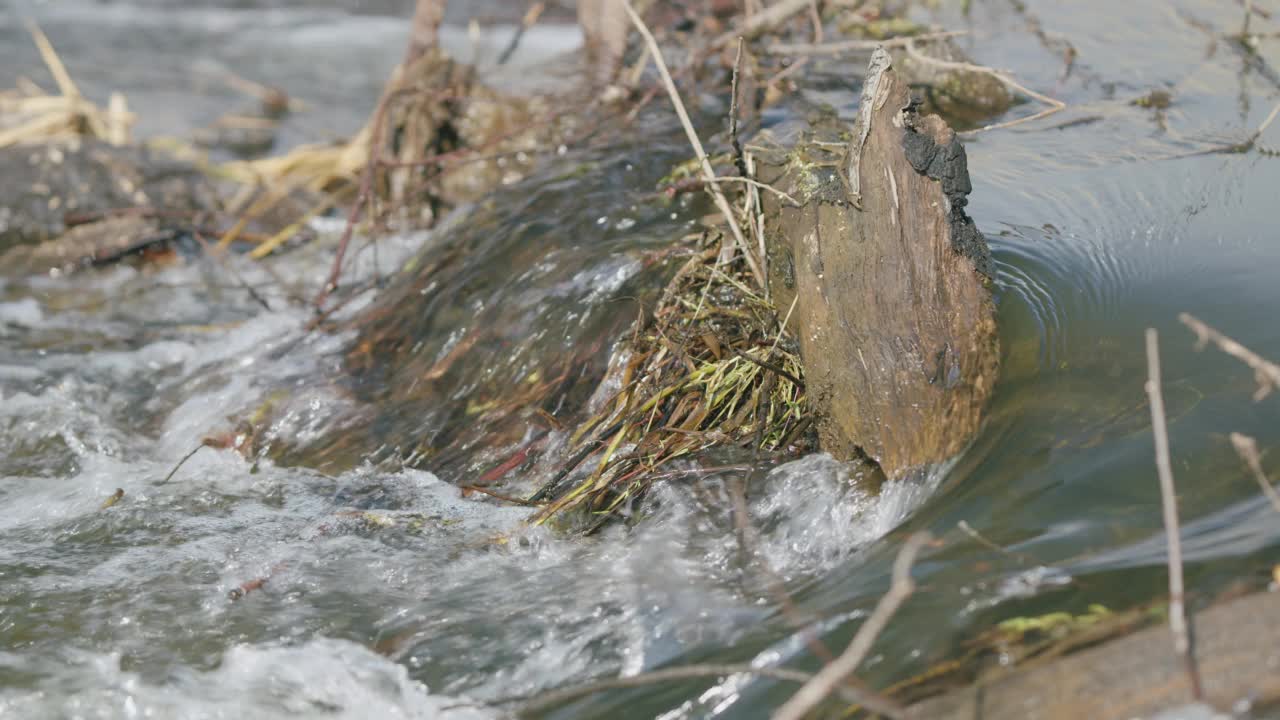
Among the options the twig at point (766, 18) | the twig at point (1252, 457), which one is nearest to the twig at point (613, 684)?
the twig at point (1252, 457)

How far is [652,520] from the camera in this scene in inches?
101

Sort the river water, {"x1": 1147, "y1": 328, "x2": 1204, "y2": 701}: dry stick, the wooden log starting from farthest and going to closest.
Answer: the river water, the wooden log, {"x1": 1147, "y1": 328, "x2": 1204, "y2": 701}: dry stick

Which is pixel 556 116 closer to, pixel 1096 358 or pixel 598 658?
pixel 1096 358

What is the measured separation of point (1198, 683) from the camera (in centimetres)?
164

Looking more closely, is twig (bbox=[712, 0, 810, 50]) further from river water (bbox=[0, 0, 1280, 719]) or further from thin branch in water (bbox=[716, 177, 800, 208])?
thin branch in water (bbox=[716, 177, 800, 208])

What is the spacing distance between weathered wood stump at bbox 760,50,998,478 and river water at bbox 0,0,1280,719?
11 cm

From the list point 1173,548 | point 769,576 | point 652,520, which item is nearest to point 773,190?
point 652,520

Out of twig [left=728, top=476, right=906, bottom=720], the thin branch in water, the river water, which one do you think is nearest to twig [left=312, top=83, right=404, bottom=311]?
the river water

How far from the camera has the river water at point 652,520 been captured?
204cm

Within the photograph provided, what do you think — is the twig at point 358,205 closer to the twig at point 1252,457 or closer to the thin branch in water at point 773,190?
the thin branch in water at point 773,190

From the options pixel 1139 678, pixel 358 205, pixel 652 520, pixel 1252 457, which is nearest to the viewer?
pixel 1139 678

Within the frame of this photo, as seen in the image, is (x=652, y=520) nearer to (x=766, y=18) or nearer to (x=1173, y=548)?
(x=1173, y=548)

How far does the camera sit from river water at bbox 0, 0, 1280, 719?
204 centimetres

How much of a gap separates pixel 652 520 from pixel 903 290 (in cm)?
78
